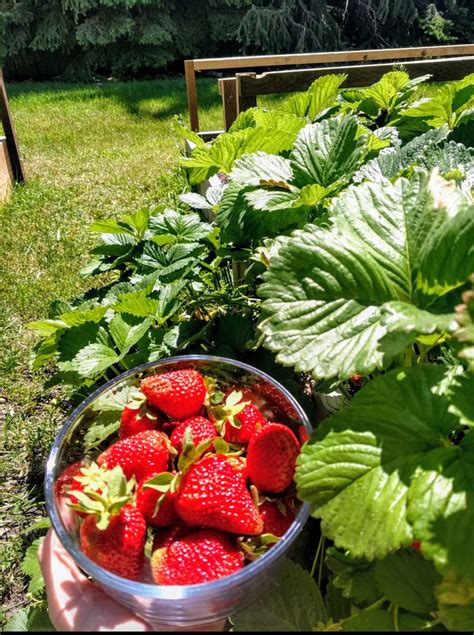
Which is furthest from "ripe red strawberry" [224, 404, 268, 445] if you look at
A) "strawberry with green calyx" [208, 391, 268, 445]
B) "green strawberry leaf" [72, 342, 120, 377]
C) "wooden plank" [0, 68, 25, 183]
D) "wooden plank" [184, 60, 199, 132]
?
"wooden plank" [0, 68, 25, 183]

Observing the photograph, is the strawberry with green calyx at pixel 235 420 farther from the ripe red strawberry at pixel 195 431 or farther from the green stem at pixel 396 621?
the green stem at pixel 396 621

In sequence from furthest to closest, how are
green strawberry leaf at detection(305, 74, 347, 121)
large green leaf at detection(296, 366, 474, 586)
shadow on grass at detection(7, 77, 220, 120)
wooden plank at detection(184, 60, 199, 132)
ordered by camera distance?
shadow on grass at detection(7, 77, 220, 120) → wooden plank at detection(184, 60, 199, 132) → green strawberry leaf at detection(305, 74, 347, 121) → large green leaf at detection(296, 366, 474, 586)

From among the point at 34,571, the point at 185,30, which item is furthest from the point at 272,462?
the point at 185,30

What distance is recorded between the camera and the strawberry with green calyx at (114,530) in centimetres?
63

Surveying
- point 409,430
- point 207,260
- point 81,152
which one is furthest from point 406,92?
point 81,152

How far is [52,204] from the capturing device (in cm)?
319

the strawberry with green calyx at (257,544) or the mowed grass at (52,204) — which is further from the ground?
the strawberry with green calyx at (257,544)

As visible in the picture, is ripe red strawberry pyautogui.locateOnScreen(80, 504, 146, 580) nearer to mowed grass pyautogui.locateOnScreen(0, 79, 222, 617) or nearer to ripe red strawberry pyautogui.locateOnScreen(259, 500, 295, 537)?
ripe red strawberry pyautogui.locateOnScreen(259, 500, 295, 537)

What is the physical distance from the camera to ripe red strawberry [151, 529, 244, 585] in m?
0.61

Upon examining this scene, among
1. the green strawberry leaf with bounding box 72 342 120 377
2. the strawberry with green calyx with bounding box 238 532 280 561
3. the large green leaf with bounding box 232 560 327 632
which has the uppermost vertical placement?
the strawberry with green calyx with bounding box 238 532 280 561

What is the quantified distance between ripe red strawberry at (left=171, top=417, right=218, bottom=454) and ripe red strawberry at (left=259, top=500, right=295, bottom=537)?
0.33ft

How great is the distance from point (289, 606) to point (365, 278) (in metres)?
0.38

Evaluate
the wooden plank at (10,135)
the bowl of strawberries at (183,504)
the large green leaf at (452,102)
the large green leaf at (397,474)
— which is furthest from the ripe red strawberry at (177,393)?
the wooden plank at (10,135)

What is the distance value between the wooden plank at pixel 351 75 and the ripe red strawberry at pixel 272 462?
1996mm
